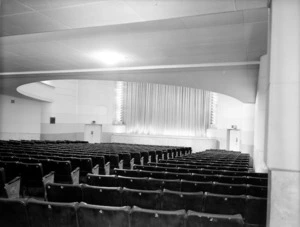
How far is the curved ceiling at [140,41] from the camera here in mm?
5504

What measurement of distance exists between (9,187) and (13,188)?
223mm

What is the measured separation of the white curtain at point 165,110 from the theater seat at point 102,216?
19827mm

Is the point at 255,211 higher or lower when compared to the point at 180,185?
lower

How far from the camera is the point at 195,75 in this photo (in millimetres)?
13820

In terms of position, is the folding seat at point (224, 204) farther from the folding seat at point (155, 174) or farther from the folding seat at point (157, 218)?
the folding seat at point (155, 174)

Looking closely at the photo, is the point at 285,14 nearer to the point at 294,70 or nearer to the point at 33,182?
the point at 294,70

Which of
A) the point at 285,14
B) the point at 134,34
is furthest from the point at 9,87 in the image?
the point at 285,14

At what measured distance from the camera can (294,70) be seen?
3535mm

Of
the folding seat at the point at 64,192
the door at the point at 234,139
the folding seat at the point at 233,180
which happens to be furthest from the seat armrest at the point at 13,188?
the door at the point at 234,139

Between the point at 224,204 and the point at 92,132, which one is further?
the point at 92,132

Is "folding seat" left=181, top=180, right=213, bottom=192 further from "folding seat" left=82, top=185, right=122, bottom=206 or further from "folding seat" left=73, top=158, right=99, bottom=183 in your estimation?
"folding seat" left=73, top=158, right=99, bottom=183

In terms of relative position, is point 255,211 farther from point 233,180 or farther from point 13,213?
point 13,213

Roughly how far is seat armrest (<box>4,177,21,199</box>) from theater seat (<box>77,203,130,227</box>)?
240cm

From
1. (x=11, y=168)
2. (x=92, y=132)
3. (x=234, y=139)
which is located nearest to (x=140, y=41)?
(x=11, y=168)
